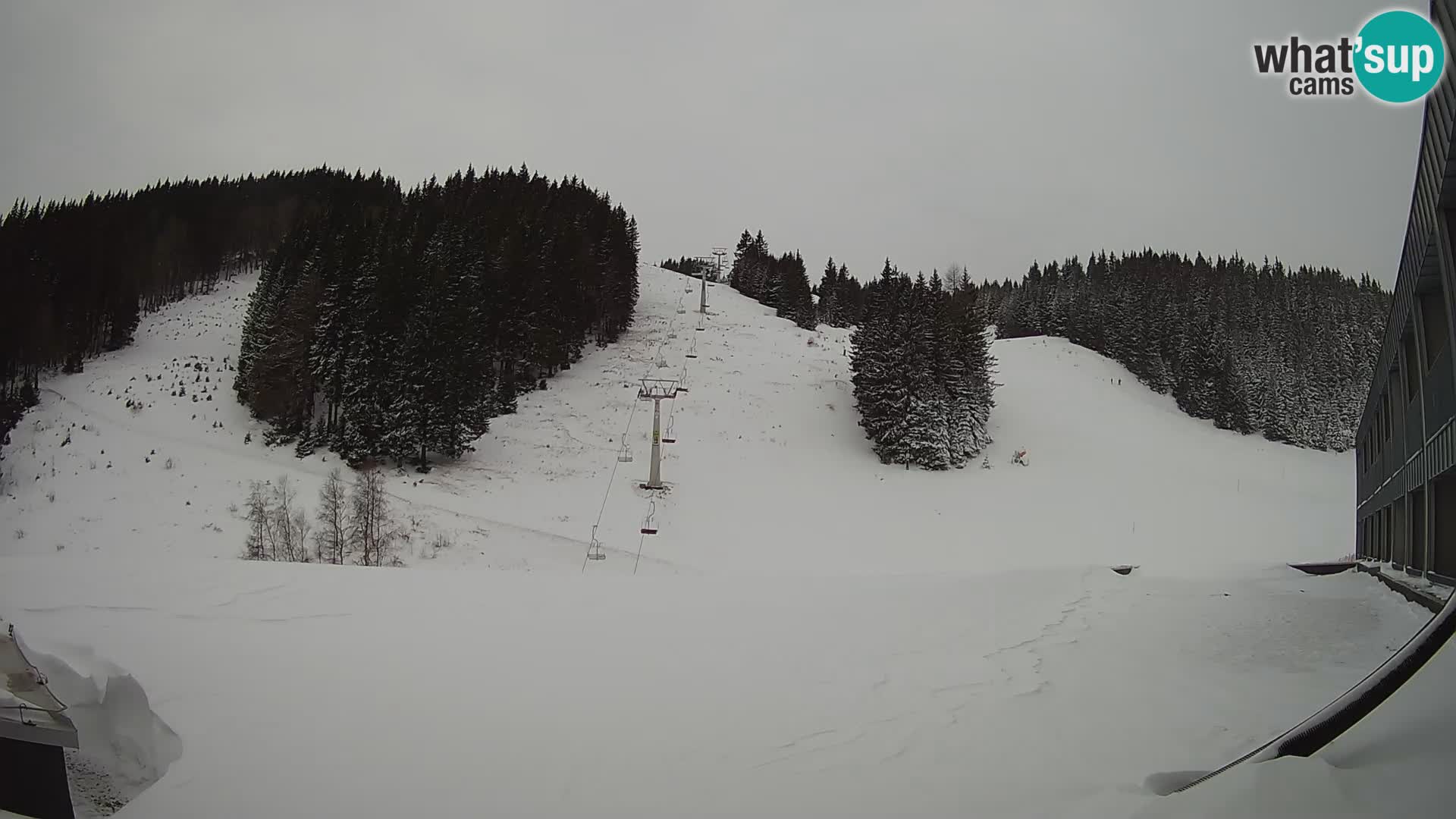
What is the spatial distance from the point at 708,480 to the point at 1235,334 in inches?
1909

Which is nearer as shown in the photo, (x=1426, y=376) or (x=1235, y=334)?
(x=1426, y=376)

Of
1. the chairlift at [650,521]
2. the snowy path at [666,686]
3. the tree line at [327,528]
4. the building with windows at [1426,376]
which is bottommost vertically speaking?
the chairlift at [650,521]

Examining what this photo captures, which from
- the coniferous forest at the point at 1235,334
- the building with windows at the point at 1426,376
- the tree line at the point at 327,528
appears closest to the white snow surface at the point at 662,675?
the tree line at the point at 327,528

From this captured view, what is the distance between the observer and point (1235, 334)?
175ft

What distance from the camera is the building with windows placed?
14.3 ft

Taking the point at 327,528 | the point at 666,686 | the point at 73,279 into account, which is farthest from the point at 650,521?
the point at 666,686

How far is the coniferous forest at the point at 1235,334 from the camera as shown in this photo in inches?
1428

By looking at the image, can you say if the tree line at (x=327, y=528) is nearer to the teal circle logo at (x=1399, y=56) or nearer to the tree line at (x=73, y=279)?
the tree line at (x=73, y=279)

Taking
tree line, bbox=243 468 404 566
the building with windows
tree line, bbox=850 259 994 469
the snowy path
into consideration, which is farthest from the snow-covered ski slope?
the building with windows

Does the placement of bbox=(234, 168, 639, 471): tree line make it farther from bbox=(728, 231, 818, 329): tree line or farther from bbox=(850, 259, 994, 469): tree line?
bbox=(728, 231, 818, 329): tree line

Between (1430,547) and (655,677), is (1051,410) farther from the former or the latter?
(655,677)

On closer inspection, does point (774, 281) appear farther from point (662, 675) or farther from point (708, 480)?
point (662, 675)

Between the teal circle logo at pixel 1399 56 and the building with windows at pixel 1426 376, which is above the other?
the teal circle logo at pixel 1399 56

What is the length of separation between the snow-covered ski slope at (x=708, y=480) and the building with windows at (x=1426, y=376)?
11529mm
